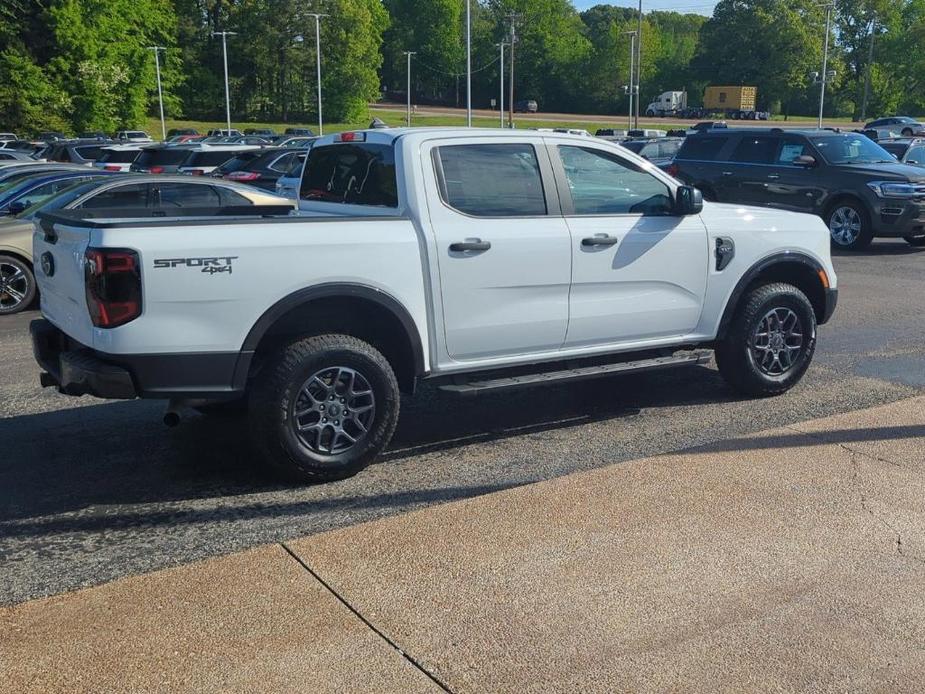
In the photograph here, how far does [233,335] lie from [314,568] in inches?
52.2

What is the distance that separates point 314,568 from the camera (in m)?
4.37

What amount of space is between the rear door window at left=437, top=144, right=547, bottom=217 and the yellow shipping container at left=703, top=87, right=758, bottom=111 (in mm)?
99728

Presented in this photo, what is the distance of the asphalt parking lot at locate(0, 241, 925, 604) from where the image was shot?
4723 mm

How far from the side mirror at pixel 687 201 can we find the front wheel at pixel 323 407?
228cm

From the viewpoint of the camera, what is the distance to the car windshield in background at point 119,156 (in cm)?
2688

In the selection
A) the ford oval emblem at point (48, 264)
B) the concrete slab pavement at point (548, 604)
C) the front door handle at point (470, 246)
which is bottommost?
the concrete slab pavement at point (548, 604)

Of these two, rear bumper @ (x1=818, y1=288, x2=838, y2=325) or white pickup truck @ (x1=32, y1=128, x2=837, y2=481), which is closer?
white pickup truck @ (x1=32, y1=128, x2=837, y2=481)

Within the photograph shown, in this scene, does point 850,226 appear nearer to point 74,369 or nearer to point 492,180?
point 492,180

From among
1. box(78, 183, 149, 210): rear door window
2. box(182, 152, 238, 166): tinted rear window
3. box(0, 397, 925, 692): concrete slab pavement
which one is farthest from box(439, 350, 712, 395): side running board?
box(182, 152, 238, 166): tinted rear window

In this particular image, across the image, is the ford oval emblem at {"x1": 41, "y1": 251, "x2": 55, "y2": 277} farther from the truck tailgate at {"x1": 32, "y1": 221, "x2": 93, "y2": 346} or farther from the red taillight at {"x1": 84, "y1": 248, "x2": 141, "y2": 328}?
the red taillight at {"x1": 84, "y1": 248, "x2": 141, "y2": 328}

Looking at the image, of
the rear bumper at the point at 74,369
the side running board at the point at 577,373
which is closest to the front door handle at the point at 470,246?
the side running board at the point at 577,373

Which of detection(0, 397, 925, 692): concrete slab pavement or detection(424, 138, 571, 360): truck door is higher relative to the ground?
detection(424, 138, 571, 360): truck door

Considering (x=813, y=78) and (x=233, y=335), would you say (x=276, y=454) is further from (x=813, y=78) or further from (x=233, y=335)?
(x=813, y=78)

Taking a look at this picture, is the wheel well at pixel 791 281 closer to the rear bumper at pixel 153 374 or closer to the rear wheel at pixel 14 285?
the rear bumper at pixel 153 374
